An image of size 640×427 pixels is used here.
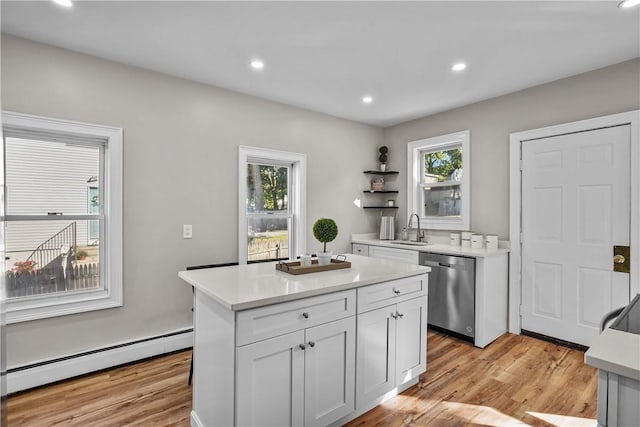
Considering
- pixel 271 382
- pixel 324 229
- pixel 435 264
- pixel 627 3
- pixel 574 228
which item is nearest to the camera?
pixel 271 382

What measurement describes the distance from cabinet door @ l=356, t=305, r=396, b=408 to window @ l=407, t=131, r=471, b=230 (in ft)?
7.17

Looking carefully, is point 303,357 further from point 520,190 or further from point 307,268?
point 520,190

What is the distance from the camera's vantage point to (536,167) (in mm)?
3170

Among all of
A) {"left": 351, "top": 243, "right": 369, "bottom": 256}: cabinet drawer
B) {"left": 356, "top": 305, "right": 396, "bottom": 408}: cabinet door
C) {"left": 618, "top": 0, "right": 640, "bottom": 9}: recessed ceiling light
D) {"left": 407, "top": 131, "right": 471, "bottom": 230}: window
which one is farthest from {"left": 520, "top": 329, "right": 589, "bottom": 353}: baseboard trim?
{"left": 618, "top": 0, "right": 640, "bottom": 9}: recessed ceiling light

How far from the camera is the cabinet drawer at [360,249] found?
166 inches

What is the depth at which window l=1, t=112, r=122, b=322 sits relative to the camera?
2.34 m

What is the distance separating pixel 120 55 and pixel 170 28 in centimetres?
66

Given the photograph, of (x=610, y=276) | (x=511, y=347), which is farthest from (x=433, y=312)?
(x=610, y=276)

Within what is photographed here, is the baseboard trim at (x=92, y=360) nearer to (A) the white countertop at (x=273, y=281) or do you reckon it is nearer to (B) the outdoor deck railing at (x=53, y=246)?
(B) the outdoor deck railing at (x=53, y=246)

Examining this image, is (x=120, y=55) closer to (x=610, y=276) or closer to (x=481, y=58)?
(x=481, y=58)

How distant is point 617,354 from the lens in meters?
0.87

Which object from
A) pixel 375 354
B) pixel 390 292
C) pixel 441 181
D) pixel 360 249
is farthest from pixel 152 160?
pixel 441 181

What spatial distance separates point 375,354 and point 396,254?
74.5 inches

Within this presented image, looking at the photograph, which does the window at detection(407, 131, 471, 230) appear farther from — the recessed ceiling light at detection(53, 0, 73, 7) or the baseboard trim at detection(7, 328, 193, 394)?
the recessed ceiling light at detection(53, 0, 73, 7)
